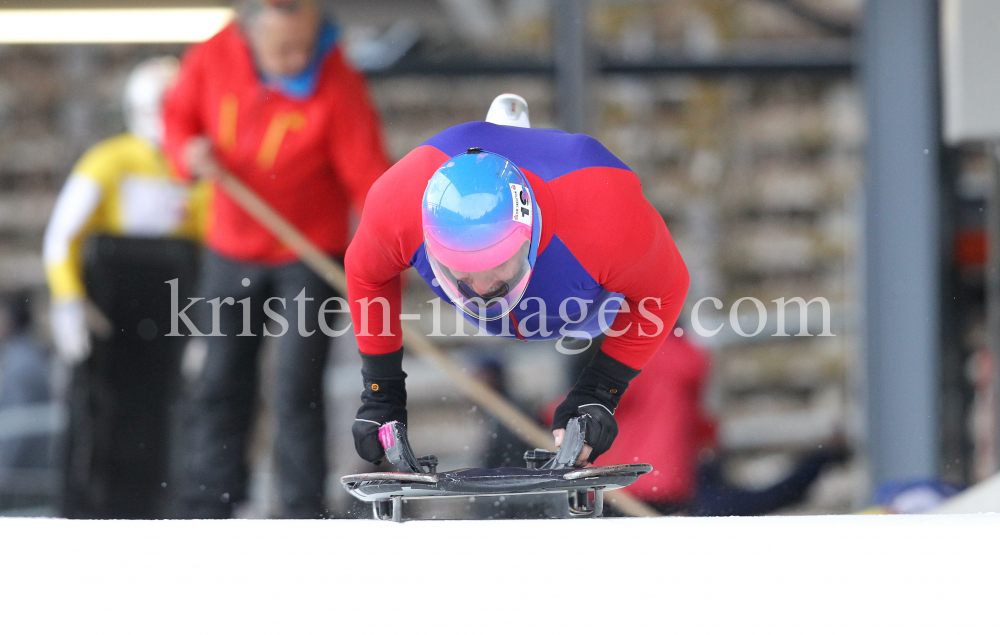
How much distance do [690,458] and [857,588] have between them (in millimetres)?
1998

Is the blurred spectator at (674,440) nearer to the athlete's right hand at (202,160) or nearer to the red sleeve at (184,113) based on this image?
the athlete's right hand at (202,160)

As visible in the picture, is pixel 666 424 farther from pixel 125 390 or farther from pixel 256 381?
pixel 125 390

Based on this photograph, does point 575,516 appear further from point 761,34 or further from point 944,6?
point 761,34

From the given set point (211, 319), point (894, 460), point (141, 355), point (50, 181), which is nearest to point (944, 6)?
point (894, 460)

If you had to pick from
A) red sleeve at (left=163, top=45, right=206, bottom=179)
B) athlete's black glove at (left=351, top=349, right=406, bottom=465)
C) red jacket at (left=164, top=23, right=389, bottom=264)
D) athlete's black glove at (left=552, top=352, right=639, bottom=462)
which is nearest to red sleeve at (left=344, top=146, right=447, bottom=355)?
athlete's black glove at (left=351, top=349, right=406, bottom=465)

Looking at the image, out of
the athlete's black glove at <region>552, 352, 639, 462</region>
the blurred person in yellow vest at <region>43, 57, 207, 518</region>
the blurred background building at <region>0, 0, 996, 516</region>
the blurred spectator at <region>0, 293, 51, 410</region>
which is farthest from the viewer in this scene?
the blurred spectator at <region>0, 293, 51, 410</region>

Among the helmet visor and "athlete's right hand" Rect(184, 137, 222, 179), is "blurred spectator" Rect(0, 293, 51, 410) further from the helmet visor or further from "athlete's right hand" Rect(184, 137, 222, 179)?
the helmet visor

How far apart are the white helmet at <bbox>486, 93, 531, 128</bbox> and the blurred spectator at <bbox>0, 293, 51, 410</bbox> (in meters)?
4.55

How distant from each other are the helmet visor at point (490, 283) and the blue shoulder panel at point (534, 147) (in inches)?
5.7

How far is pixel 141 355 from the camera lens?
373 centimetres

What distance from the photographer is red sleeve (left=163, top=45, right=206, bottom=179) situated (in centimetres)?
254

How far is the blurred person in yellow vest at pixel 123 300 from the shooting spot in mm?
3533

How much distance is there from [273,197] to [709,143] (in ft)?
17.4

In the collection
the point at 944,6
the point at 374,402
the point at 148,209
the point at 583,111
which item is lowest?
the point at 374,402
